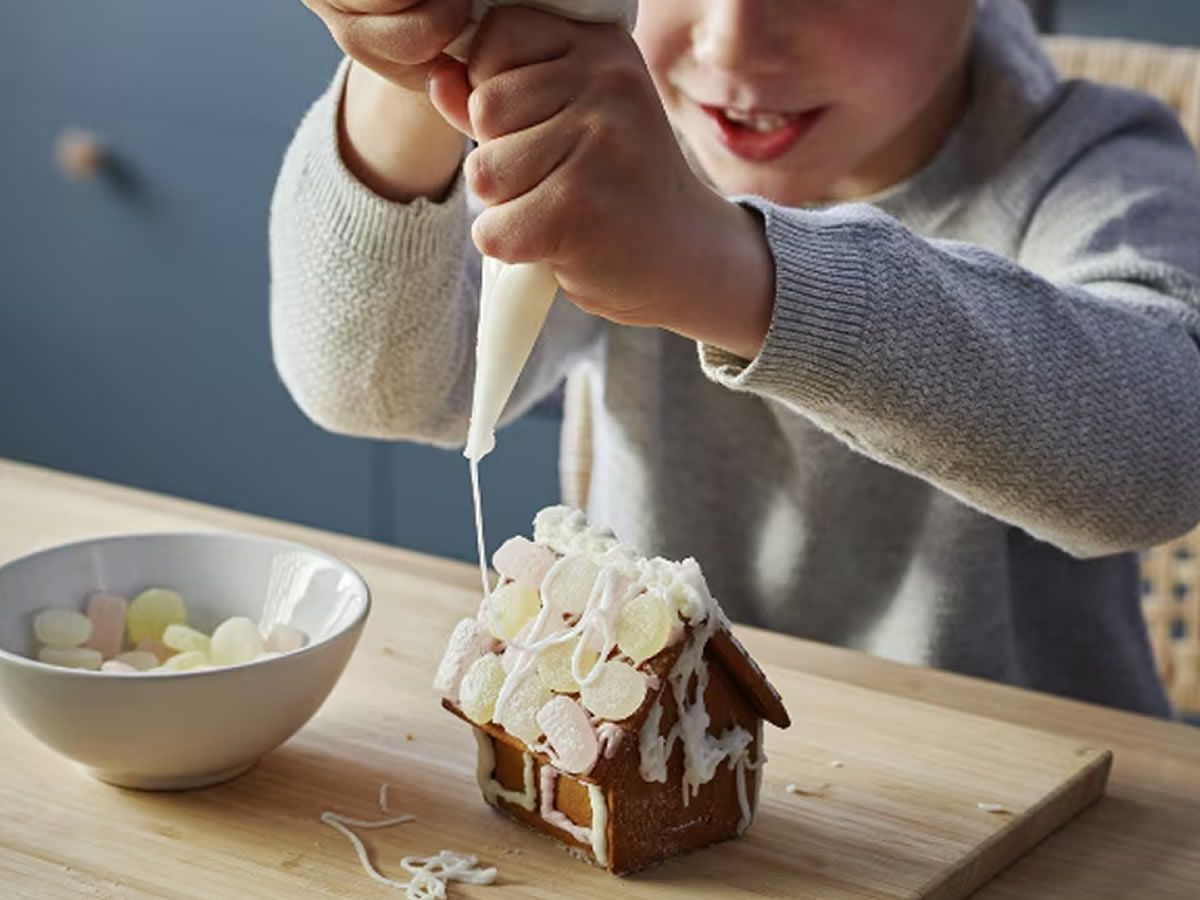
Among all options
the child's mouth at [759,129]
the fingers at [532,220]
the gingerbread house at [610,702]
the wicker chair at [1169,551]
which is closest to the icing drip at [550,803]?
the gingerbread house at [610,702]

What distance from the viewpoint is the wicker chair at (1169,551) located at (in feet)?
4.65

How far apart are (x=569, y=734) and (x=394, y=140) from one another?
0.39 m

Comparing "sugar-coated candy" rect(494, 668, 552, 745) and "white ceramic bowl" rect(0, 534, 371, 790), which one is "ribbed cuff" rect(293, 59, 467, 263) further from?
"sugar-coated candy" rect(494, 668, 552, 745)

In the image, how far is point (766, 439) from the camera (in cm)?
130

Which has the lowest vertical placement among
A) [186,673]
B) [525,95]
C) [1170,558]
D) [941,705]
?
[1170,558]

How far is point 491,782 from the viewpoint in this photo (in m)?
0.78

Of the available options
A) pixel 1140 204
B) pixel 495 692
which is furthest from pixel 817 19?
pixel 495 692

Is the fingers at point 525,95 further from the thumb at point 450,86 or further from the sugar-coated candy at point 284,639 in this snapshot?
the sugar-coated candy at point 284,639

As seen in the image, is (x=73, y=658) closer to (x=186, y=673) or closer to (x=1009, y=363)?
(x=186, y=673)

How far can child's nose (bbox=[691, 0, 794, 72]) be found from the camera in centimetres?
101

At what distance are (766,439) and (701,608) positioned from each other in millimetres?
576

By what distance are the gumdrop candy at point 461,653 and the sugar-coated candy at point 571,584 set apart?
0.04 m

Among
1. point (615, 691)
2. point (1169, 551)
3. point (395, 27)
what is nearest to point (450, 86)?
point (395, 27)

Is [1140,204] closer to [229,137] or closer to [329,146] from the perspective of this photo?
[329,146]
